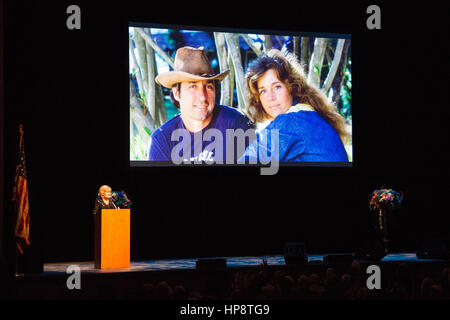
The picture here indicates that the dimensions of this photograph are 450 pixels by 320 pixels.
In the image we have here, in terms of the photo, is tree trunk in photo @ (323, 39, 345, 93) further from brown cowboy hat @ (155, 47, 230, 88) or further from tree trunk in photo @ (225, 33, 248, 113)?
brown cowboy hat @ (155, 47, 230, 88)

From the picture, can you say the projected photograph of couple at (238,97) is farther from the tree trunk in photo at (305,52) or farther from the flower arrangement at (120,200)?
the flower arrangement at (120,200)

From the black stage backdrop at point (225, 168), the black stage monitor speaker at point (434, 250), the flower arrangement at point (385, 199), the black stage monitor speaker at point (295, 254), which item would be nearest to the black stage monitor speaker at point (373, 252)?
the black stage monitor speaker at point (434, 250)

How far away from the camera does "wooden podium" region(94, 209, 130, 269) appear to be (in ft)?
18.8

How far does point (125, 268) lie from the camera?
227 inches

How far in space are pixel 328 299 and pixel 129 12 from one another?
596 cm

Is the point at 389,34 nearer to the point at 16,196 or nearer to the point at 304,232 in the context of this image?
the point at 304,232

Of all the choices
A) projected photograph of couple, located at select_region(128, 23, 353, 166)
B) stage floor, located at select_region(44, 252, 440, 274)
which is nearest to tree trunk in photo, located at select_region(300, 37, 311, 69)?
projected photograph of couple, located at select_region(128, 23, 353, 166)

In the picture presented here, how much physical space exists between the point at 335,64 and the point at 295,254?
2715 millimetres

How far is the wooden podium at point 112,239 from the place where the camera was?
574cm

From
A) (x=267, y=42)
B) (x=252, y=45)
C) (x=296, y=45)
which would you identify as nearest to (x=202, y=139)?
(x=252, y=45)

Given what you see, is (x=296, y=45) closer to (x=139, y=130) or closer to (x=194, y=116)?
(x=194, y=116)

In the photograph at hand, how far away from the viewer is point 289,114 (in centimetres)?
724

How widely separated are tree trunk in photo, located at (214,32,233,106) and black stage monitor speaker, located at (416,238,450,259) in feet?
8.45

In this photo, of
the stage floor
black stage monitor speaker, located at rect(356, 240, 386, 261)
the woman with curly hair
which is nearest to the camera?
the stage floor
